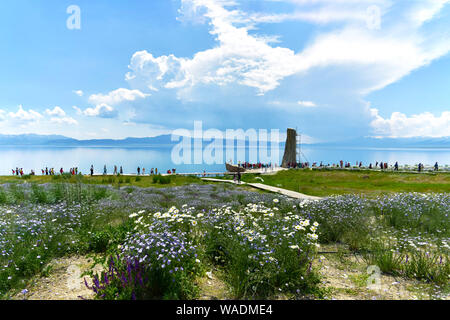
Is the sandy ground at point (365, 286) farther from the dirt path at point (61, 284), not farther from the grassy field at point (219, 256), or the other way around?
the dirt path at point (61, 284)

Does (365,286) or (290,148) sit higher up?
(290,148)

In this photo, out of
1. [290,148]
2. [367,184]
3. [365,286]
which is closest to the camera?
[365,286]

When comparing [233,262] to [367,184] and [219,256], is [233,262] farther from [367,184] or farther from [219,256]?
[367,184]

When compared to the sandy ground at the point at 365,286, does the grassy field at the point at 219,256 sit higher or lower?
higher

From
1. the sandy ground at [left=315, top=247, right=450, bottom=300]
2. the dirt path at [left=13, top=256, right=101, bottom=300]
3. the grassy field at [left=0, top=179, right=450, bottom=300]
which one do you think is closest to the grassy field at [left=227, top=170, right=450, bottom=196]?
the grassy field at [left=0, top=179, right=450, bottom=300]

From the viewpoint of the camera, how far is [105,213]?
7.58 meters

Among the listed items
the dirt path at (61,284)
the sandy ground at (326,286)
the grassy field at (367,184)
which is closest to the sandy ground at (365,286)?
the sandy ground at (326,286)

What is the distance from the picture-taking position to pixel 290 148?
4566cm

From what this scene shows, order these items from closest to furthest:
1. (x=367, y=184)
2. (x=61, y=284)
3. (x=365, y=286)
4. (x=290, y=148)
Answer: (x=61, y=284)
(x=365, y=286)
(x=367, y=184)
(x=290, y=148)

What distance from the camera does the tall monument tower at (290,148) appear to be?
1776 inches

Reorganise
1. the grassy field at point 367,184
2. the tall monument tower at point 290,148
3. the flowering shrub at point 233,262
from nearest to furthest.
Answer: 1. the flowering shrub at point 233,262
2. the grassy field at point 367,184
3. the tall monument tower at point 290,148

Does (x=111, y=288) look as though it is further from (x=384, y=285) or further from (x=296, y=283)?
(x=384, y=285)

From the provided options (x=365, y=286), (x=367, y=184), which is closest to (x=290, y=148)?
(x=367, y=184)

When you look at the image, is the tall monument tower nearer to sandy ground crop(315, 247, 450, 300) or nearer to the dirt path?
sandy ground crop(315, 247, 450, 300)
